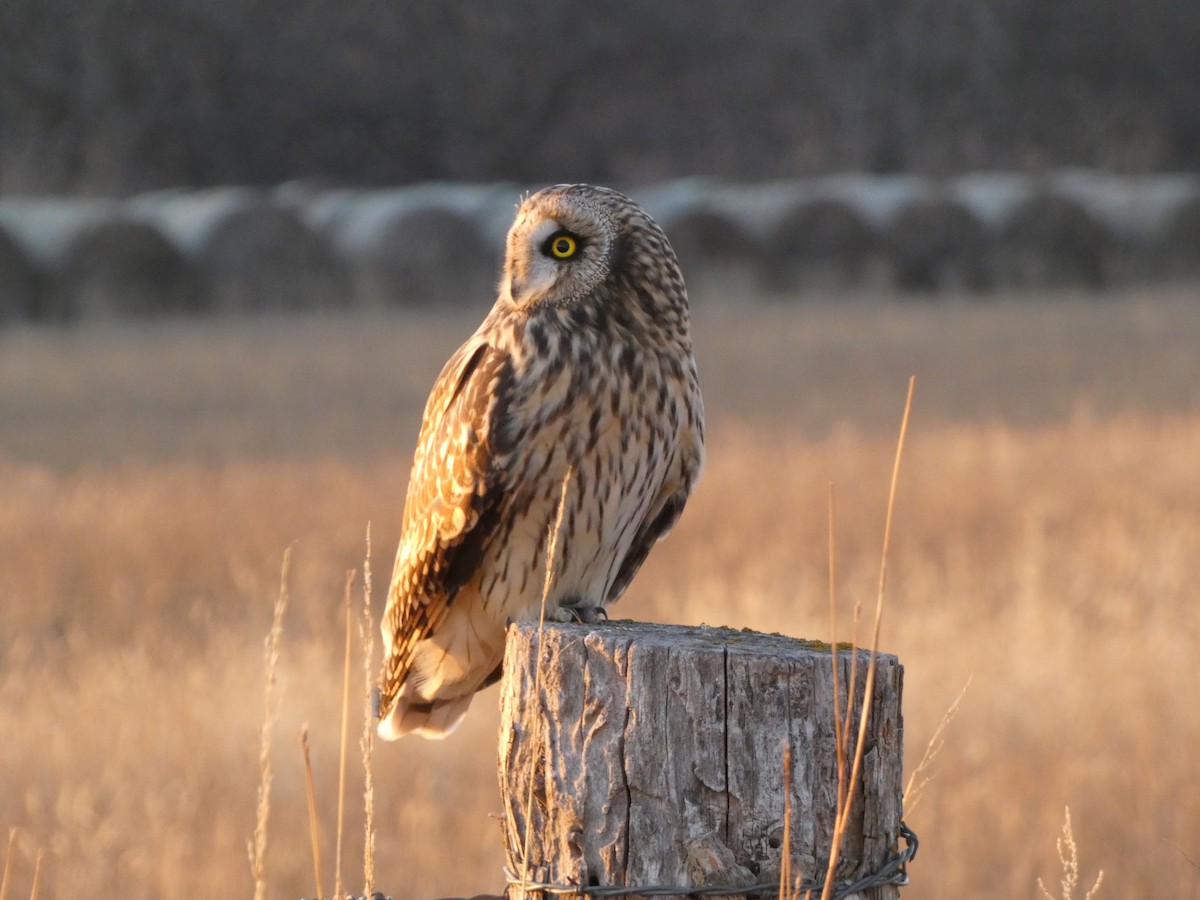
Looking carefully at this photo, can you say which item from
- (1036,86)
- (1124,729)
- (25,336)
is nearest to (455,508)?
(1124,729)

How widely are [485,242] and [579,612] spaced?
15.2 metres

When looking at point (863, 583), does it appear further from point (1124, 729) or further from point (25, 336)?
point (25, 336)

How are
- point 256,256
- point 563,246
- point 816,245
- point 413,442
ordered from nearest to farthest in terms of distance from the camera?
point 563,246
point 413,442
point 256,256
point 816,245

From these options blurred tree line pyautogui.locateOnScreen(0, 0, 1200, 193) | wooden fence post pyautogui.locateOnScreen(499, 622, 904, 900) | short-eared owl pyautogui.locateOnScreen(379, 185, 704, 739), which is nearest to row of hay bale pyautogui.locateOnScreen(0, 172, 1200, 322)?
blurred tree line pyautogui.locateOnScreen(0, 0, 1200, 193)

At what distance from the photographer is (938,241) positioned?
19.7 meters

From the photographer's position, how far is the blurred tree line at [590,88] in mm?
30547

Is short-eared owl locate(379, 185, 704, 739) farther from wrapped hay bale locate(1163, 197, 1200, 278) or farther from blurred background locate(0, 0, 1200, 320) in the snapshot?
wrapped hay bale locate(1163, 197, 1200, 278)

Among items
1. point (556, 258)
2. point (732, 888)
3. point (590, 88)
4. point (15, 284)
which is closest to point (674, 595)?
point (556, 258)

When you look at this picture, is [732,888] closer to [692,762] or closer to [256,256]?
[692,762]

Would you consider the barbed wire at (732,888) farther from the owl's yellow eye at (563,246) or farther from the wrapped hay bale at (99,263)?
the wrapped hay bale at (99,263)

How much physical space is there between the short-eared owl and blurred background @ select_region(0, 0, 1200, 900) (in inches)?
28.0

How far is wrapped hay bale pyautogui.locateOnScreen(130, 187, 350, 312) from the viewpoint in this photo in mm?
18141

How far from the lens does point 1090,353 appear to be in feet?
45.4

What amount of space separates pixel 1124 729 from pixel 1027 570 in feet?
4.54
